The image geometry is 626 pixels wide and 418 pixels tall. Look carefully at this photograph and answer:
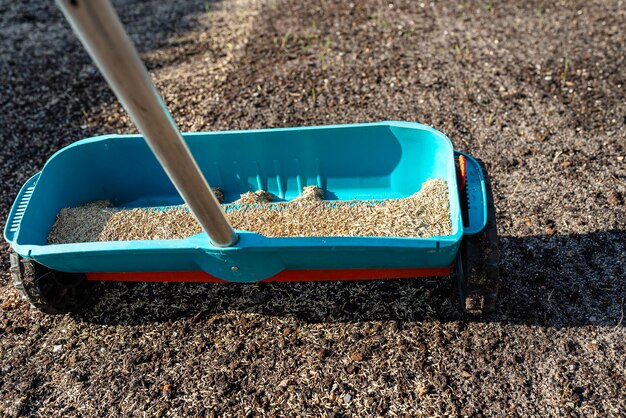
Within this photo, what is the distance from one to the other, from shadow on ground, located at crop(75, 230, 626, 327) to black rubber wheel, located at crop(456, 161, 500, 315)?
22cm

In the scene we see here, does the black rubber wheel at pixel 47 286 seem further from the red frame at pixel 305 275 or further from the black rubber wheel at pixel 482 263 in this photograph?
the black rubber wheel at pixel 482 263

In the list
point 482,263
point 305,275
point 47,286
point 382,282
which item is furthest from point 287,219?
point 47,286

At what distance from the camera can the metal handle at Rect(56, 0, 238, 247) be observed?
121 cm

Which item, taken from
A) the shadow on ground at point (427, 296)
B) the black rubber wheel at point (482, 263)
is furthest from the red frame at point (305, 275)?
the shadow on ground at point (427, 296)

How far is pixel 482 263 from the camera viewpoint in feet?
6.45

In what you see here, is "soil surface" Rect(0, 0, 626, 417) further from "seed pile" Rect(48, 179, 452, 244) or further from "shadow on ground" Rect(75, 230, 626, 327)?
"seed pile" Rect(48, 179, 452, 244)

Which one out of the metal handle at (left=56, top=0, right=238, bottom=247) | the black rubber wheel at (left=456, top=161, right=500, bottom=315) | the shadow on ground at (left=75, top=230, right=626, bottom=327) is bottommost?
the shadow on ground at (left=75, top=230, right=626, bottom=327)

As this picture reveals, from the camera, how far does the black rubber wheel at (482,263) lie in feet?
6.44

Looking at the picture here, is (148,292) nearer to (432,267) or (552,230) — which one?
(432,267)

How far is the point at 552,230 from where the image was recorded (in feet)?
8.47

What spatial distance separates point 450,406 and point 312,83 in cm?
247

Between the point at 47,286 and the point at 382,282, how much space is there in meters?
1.43

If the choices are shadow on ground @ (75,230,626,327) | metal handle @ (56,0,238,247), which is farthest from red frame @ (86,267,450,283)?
metal handle @ (56,0,238,247)

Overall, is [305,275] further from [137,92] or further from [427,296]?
Result: [137,92]
